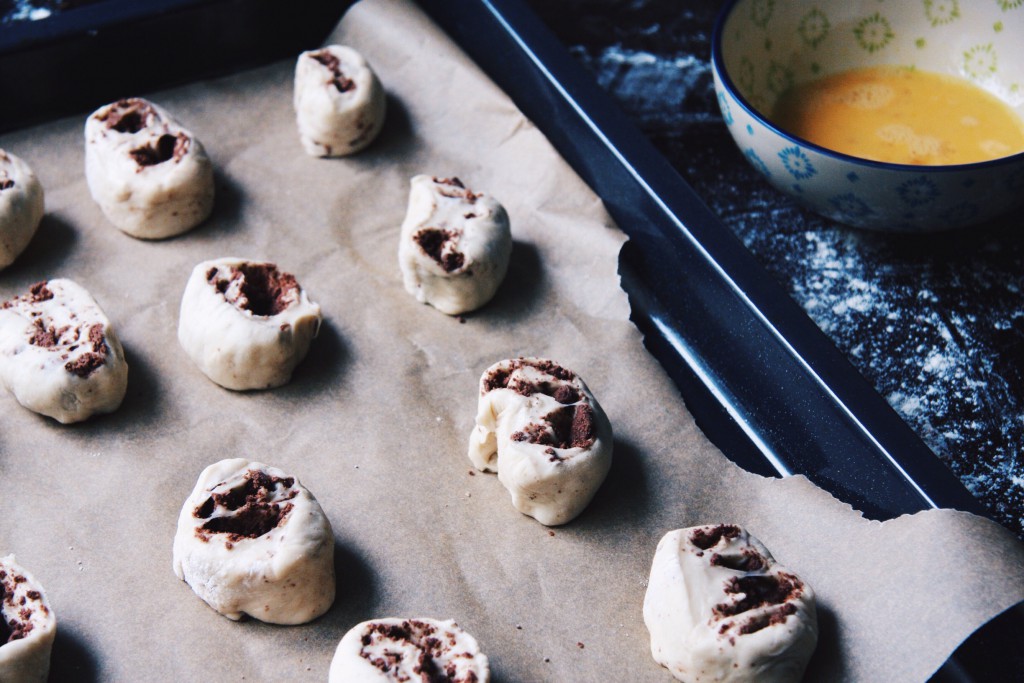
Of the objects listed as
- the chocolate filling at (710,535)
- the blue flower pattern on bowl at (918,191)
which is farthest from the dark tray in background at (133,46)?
the chocolate filling at (710,535)

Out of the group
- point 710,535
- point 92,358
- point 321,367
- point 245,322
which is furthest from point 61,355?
point 710,535

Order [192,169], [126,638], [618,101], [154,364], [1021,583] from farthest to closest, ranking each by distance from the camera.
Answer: [618,101], [192,169], [154,364], [126,638], [1021,583]

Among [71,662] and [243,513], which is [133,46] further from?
[71,662]

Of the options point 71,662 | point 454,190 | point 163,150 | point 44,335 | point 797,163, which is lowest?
point 71,662

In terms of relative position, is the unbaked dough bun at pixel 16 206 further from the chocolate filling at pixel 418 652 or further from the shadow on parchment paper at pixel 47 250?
the chocolate filling at pixel 418 652

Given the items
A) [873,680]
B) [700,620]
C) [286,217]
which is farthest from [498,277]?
[873,680]

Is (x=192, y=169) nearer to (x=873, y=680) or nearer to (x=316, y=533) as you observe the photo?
(x=316, y=533)
